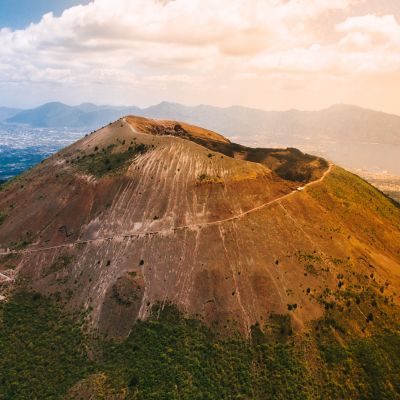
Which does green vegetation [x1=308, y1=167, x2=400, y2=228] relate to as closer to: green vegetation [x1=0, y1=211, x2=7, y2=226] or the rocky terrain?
the rocky terrain

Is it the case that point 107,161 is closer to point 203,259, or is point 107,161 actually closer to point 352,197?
point 203,259

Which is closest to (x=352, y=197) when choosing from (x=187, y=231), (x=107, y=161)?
(x=187, y=231)

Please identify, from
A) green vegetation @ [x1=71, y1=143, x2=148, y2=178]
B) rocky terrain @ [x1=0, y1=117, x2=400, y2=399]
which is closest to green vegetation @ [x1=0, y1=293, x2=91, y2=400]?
rocky terrain @ [x1=0, y1=117, x2=400, y2=399]

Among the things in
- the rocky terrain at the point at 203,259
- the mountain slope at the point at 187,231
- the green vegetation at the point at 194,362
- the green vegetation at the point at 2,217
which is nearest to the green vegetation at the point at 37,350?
the green vegetation at the point at 194,362

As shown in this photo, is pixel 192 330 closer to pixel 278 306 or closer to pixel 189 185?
pixel 278 306

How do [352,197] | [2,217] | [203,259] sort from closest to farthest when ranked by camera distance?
[203,259], [2,217], [352,197]

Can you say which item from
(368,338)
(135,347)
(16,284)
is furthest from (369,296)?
A: (16,284)
